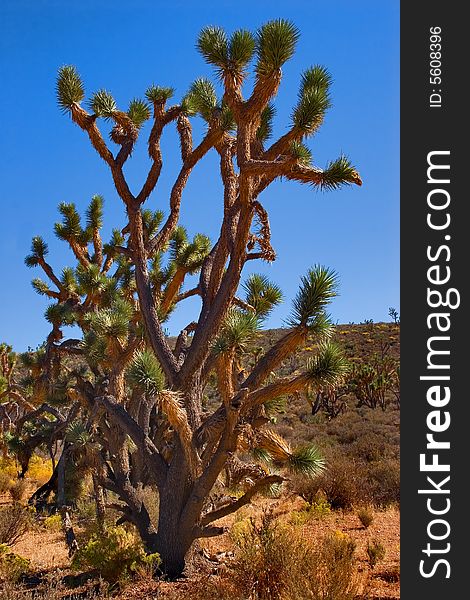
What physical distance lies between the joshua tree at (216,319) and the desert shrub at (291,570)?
144cm

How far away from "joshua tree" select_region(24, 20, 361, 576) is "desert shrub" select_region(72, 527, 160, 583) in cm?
43

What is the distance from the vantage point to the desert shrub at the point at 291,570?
15.9ft

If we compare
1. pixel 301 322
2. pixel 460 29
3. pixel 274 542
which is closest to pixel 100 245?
pixel 301 322

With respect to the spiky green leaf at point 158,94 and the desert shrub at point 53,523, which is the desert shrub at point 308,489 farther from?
the spiky green leaf at point 158,94

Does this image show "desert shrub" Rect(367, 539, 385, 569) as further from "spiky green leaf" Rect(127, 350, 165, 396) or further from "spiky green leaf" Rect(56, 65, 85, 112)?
"spiky green leaf" Rect(56, 65, 85, 112)

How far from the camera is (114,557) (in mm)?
7102

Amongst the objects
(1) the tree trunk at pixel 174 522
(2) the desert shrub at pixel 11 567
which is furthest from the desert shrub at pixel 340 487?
(2) the desert shrub at pixel 11 567

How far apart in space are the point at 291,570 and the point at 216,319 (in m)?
3.48

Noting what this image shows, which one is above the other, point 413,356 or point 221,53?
point 221,53

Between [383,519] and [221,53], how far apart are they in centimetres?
839

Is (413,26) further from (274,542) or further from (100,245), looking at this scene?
(100,245)

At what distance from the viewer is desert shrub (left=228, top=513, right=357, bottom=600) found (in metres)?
4.85

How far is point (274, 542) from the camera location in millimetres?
5688

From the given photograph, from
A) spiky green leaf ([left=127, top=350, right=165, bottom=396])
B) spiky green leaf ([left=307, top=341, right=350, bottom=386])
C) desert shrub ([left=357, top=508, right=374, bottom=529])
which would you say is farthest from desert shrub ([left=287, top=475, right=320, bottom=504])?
spiky green leaf ([left=127, top=350, right=165, bottom=396])
